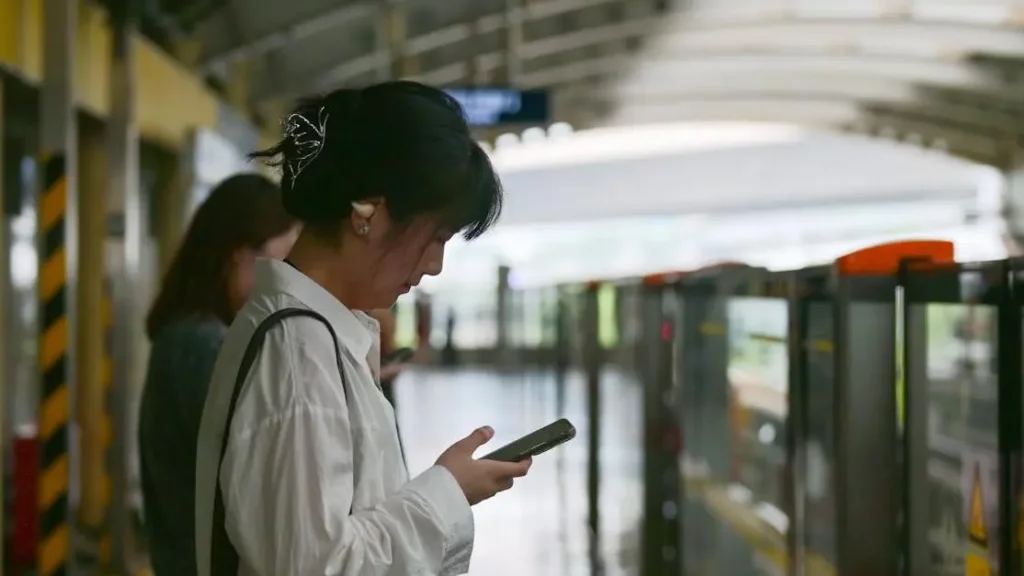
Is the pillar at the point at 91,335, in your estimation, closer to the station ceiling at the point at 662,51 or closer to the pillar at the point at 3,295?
the pillar at the point at 3,295

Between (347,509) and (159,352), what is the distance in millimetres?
1282

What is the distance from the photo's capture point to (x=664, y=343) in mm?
5762

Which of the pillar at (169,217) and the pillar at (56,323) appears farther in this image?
the pillar at (169,217)

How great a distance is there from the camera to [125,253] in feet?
20.5

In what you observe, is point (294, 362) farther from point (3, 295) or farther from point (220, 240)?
point (3, 295)

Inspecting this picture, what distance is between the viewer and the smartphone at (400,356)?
304cm

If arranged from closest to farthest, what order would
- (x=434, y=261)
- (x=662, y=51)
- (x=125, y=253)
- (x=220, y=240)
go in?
(x=434, y=261)
(x=220, y=240)
(x=125, y=253)
(x=662, y=51)

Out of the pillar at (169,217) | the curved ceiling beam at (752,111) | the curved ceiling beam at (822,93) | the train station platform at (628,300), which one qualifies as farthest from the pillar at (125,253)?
the curved ceiling beam at (752,111)

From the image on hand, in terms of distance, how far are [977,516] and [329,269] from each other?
1.40m

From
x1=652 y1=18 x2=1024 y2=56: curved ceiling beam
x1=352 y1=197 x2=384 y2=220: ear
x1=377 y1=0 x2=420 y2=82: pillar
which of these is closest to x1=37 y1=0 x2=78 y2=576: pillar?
x1=352 y1=197 x2=384 y2=220: ear

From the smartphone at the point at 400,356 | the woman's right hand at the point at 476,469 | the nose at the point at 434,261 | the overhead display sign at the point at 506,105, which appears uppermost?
the overhead display sign at the point at 506,105

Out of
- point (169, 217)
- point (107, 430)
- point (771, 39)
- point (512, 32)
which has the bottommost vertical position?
point (107, 430)

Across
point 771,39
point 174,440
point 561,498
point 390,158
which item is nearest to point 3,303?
point 174,440

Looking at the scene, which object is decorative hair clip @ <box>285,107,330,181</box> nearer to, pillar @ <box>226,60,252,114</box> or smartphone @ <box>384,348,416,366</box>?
smartphone @ <box>384,348,416,366</box>
